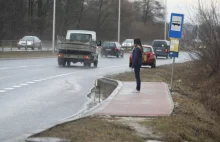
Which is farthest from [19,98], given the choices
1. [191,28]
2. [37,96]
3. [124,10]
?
[124,10]

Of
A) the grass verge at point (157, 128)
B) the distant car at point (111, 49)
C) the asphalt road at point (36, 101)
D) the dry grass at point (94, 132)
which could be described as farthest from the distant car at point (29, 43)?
the dry grass at point (94, 132)

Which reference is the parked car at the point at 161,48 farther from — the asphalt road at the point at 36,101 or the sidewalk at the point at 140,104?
the sidewalk at the point at 140,104

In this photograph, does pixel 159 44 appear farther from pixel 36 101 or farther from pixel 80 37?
pixel 36 101

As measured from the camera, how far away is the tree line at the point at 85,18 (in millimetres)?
75000

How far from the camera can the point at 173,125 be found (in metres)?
10.7

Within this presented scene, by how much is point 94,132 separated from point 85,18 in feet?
282

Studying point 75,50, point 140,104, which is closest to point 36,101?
point 140,104

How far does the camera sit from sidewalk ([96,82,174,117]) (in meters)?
12.4

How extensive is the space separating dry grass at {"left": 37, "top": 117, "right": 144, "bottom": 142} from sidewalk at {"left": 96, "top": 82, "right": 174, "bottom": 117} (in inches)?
64.6

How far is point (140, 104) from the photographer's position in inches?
560

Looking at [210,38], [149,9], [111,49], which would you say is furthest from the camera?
[149,9]

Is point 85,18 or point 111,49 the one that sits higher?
point 85,18

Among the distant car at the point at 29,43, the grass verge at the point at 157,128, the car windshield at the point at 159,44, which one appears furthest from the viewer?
the distant car at the point at 29,43

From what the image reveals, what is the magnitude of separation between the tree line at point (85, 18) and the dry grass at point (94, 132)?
5232 centimetres
